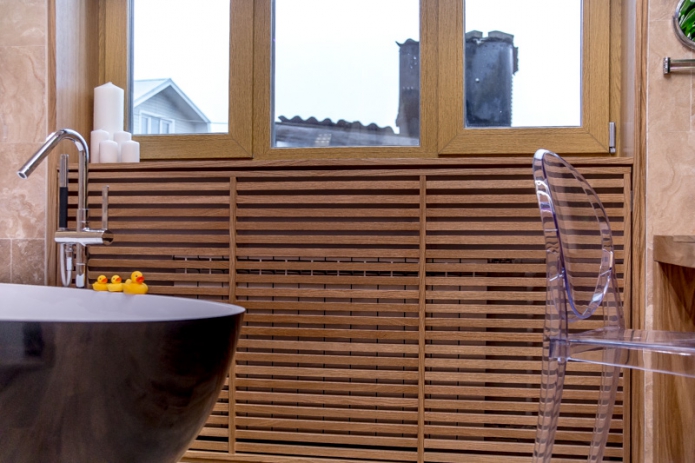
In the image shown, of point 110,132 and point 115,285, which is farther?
point 110,132

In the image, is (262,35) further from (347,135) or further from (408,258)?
(408,258)

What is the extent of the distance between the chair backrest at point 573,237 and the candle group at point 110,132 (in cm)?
162

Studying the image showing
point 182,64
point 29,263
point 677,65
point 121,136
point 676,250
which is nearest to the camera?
point 676,250

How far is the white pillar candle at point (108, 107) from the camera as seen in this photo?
7.81 feet

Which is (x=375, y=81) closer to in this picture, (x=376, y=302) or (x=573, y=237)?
(x=376, y=302)

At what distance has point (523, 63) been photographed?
234cm

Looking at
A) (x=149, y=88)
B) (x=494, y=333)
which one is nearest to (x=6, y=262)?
(x=149, y=88)

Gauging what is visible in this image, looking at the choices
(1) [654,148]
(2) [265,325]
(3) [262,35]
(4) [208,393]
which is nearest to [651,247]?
(1) [654,148]

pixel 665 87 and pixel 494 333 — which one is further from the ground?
pixel 665 87

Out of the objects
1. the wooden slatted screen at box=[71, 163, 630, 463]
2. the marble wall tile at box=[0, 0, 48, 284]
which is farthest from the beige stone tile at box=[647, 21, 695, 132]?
the marble wall tile at box=[0, 0, 48, 284]

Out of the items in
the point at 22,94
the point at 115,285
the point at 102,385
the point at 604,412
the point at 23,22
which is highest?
the point at 23,22

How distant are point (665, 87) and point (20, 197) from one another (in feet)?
7.46

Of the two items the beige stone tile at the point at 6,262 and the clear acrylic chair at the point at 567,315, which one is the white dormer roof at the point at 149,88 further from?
the clear acrylic chair at the point at 567,315

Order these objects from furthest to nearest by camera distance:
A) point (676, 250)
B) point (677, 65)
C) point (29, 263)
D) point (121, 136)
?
point (121, 136) < point (29, 263) < point (677, 65) < point (676, 250)
